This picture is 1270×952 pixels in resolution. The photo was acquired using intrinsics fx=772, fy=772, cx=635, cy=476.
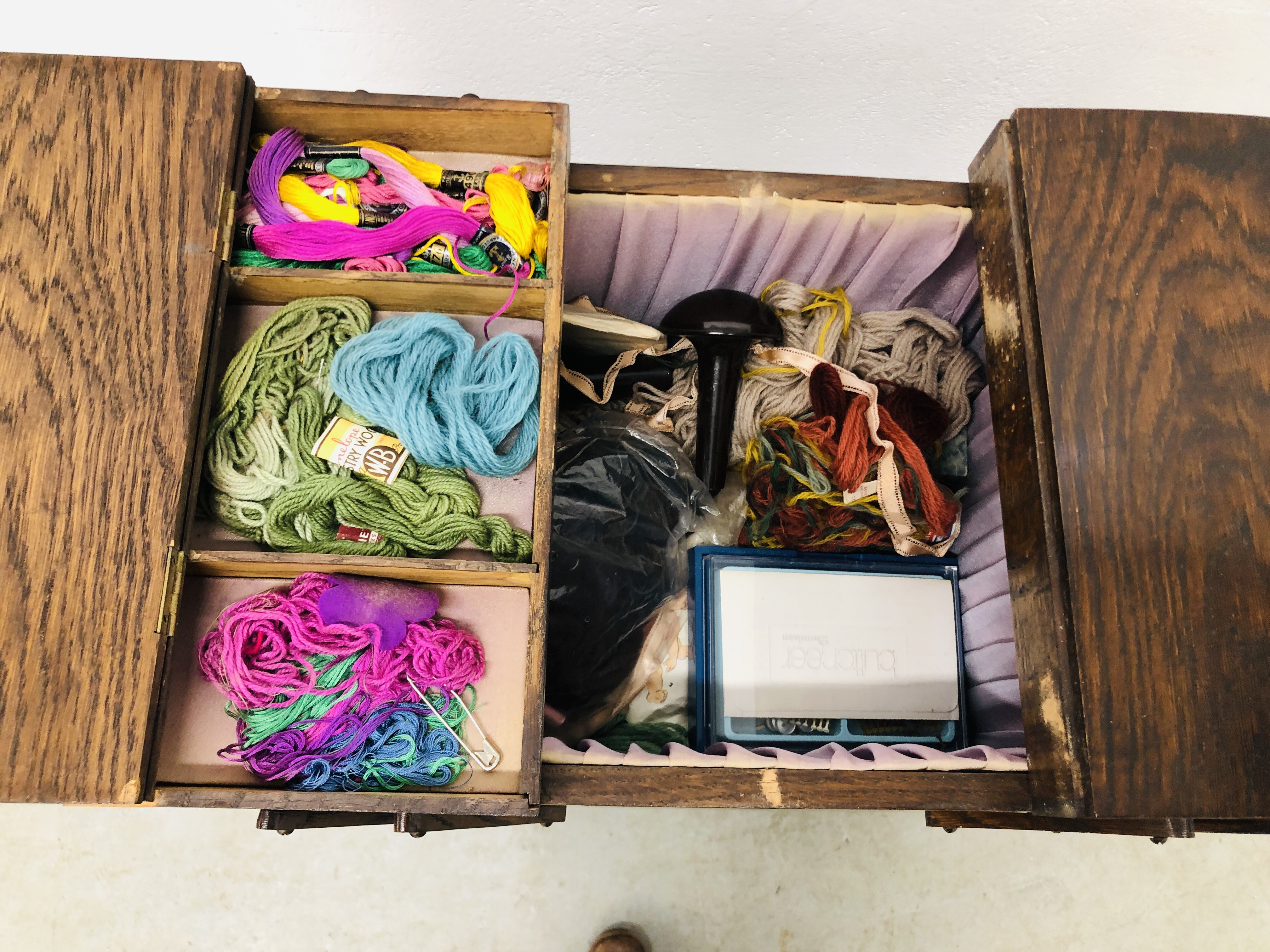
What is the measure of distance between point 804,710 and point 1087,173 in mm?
736

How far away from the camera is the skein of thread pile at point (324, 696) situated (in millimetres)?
806

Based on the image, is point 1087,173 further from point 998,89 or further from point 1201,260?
point 998,89

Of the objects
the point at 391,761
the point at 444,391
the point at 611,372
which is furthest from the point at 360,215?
the point at 391,761

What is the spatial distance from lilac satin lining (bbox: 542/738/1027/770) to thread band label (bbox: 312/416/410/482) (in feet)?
1.12

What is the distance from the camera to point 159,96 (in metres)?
0.83

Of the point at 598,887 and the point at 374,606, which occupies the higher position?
the point at 374,606

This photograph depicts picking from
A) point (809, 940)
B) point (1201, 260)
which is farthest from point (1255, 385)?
point (809, 940)

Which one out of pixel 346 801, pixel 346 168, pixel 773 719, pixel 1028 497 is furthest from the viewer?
A: pixel 773 719

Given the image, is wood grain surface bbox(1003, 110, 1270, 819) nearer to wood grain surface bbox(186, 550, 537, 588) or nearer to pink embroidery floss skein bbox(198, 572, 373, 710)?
wood grain surface bbox(186, 550, 537, 588)

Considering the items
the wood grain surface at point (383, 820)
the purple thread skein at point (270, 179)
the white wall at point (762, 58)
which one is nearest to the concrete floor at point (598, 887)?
the wood grain surface at point (383, 820)

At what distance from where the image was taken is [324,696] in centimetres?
82

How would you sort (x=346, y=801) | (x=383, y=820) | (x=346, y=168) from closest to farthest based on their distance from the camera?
(x=346, y=801)
(x=346, y=168)
(x=383, y=820)

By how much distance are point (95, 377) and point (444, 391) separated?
339 mm

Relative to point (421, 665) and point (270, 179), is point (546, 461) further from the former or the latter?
point (270, 179)
